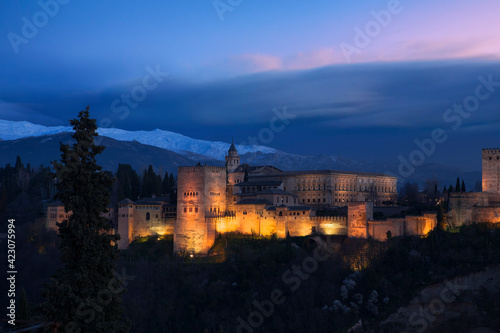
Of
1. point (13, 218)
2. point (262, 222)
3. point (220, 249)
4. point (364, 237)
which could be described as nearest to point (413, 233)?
point (364, 237)

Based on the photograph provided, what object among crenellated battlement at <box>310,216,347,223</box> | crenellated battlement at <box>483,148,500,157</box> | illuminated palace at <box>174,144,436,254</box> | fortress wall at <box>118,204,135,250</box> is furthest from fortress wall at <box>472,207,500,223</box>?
fortress wall at <box>118,204,135,250</box>

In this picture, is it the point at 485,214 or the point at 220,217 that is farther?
the point at 220,217

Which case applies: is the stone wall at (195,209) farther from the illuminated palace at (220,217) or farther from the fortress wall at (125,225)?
the fortress wall at (125,225)

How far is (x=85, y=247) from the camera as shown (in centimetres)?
2023

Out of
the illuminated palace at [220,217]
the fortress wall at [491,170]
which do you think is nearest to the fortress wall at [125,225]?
the illuminated palace at [220,217]

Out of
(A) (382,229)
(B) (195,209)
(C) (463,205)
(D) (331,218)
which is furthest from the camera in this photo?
(B) (195,209)

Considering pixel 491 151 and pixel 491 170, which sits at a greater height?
pixel 491 151

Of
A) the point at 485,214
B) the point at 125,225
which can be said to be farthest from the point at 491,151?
the point at 125,225

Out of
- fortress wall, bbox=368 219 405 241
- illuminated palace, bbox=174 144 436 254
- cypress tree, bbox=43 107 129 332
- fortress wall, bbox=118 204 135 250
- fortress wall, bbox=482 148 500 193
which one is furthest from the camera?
fortress wall, bbox=118 204 135 250

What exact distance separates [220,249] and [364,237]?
15277 mm

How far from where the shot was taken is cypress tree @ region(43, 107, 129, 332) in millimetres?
19719

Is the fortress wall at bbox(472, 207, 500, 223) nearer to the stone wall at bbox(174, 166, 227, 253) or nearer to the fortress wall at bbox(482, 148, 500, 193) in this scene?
the fortress wall at bbox(482, 148, 500, 193)

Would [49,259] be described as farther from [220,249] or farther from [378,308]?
[378,308]

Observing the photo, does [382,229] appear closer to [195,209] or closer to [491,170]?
[491,170]
